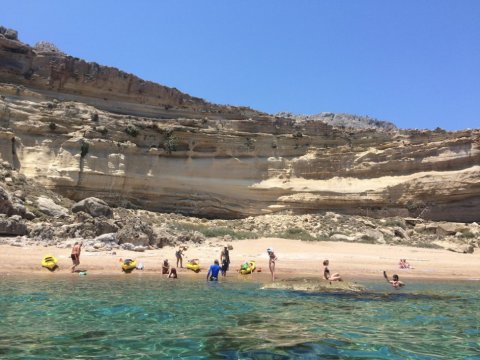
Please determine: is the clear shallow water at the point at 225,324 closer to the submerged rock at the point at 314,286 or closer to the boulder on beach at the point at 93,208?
the submerged rock at the point at 314,286

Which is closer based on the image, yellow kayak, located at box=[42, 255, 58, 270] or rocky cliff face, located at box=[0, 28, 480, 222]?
yellow kayak, located at box=[42, 255, 58, 270]

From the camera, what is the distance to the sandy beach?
645 inches

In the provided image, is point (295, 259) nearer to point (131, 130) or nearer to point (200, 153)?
point (200, 153)

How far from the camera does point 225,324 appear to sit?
7336 mm

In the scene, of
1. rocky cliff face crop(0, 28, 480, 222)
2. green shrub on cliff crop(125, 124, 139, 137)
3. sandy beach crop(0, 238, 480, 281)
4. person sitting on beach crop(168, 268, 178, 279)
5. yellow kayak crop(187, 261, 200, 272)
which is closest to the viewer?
person sitting on beach crop(168, 268, 178, 279)

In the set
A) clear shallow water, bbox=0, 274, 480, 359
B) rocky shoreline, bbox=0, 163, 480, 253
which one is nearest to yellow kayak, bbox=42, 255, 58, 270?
clear shallow water, bbox=0, 274, 480, 359

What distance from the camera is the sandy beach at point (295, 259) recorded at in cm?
1639

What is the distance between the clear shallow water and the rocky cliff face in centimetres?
2334

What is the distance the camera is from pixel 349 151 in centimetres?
3962

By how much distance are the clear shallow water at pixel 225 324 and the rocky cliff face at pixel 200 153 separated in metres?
23.3

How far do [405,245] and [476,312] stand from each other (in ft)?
65.6

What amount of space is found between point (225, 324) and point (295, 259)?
15.4m

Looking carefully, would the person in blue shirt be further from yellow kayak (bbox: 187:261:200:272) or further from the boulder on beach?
the boulder on beach

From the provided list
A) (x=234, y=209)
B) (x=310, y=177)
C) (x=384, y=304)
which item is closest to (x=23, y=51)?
(x=234, y=209)
